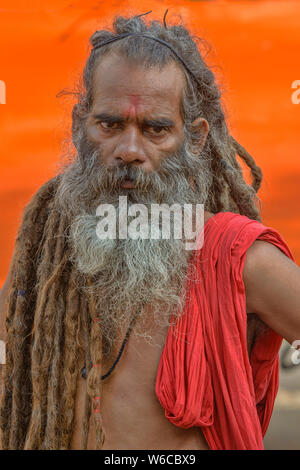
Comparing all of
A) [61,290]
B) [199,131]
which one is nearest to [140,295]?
[61,290]

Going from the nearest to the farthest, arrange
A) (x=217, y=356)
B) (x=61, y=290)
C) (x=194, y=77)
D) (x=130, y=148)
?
(x=217, y=356), (x=130, y=148), (x=61, y=290), (x=194, y=77)

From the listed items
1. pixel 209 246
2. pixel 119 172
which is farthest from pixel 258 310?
pixel 119 172

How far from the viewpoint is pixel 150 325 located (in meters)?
2.96

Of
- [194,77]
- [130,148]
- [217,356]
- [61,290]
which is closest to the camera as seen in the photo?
[217,356]

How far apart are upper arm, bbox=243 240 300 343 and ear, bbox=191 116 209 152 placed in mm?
618

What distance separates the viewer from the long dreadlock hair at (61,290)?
116 inches

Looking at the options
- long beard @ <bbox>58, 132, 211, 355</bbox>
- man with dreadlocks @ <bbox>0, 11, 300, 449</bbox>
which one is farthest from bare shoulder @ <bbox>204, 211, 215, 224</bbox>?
long beard @ <bbox>58, 132, 211, 355</bbox>

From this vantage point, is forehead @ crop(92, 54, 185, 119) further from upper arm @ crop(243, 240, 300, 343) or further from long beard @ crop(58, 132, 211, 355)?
upper arm @ crop(243, 240, 300, 343)

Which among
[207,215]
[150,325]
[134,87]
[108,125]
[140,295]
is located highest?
[134,87]

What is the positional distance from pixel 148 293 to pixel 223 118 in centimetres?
102

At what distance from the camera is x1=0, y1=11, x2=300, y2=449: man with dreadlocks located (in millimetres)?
2830

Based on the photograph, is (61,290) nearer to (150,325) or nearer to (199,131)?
(150,325)

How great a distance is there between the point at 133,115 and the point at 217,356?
3.37 feet
